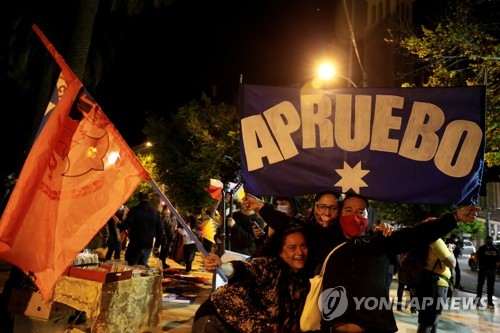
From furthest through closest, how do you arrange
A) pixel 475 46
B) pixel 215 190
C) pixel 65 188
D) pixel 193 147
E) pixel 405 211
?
pixel 193 147 → pixel 405 211 → pixel 215 190 → pixel 475 46 → pixel 65 188

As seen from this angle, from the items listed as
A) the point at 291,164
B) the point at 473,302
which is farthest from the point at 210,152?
the point at 291,164

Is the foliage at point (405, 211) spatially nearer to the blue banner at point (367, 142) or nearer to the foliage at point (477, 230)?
the foliage at point (477, 230)

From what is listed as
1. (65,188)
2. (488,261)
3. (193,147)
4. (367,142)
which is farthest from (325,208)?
(193,147)

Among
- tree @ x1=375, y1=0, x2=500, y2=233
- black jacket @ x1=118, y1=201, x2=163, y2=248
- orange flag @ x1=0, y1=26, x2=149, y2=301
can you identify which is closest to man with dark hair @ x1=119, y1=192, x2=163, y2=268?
black jacket @ x1=118, y1=201, x2=163, y2=248

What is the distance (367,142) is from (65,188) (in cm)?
273

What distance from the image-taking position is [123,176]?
12.0 ft

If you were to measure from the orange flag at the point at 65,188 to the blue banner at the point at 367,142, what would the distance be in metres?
1.29

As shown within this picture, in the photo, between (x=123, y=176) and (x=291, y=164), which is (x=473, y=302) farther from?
(x=123, y=176)

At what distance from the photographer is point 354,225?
11.2 ft

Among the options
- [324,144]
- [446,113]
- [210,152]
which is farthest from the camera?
[210,152]

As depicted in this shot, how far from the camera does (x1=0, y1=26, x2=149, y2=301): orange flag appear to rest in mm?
3562

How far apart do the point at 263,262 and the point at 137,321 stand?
8.96ft

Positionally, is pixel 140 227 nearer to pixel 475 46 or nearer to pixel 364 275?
pixel 364 275

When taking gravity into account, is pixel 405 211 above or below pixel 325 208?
above
